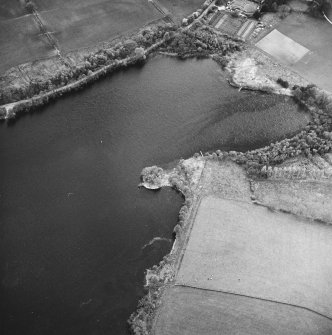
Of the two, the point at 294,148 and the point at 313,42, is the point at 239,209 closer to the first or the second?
the point at 294,148

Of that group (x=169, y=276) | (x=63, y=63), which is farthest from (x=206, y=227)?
(x=63, y=63)

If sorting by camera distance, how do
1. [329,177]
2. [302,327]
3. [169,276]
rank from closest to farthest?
[302,327] → [169,276] → [329,177]

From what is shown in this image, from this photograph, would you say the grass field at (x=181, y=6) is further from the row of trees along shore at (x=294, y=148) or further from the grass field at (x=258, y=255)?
the grass field at (x=258, y=255)

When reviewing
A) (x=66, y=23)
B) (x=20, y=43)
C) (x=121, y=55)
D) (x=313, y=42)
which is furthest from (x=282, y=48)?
(x=20, y=43)

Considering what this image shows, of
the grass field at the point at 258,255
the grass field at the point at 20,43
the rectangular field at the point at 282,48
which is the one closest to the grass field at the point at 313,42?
the rectangular field at the point at 282,48

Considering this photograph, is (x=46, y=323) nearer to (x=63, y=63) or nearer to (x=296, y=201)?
(x=296, y=201)

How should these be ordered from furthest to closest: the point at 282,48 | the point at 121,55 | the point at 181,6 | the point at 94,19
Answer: the point at 181,6
the point at 94,19
the point at 282,48
the point at 121,55
